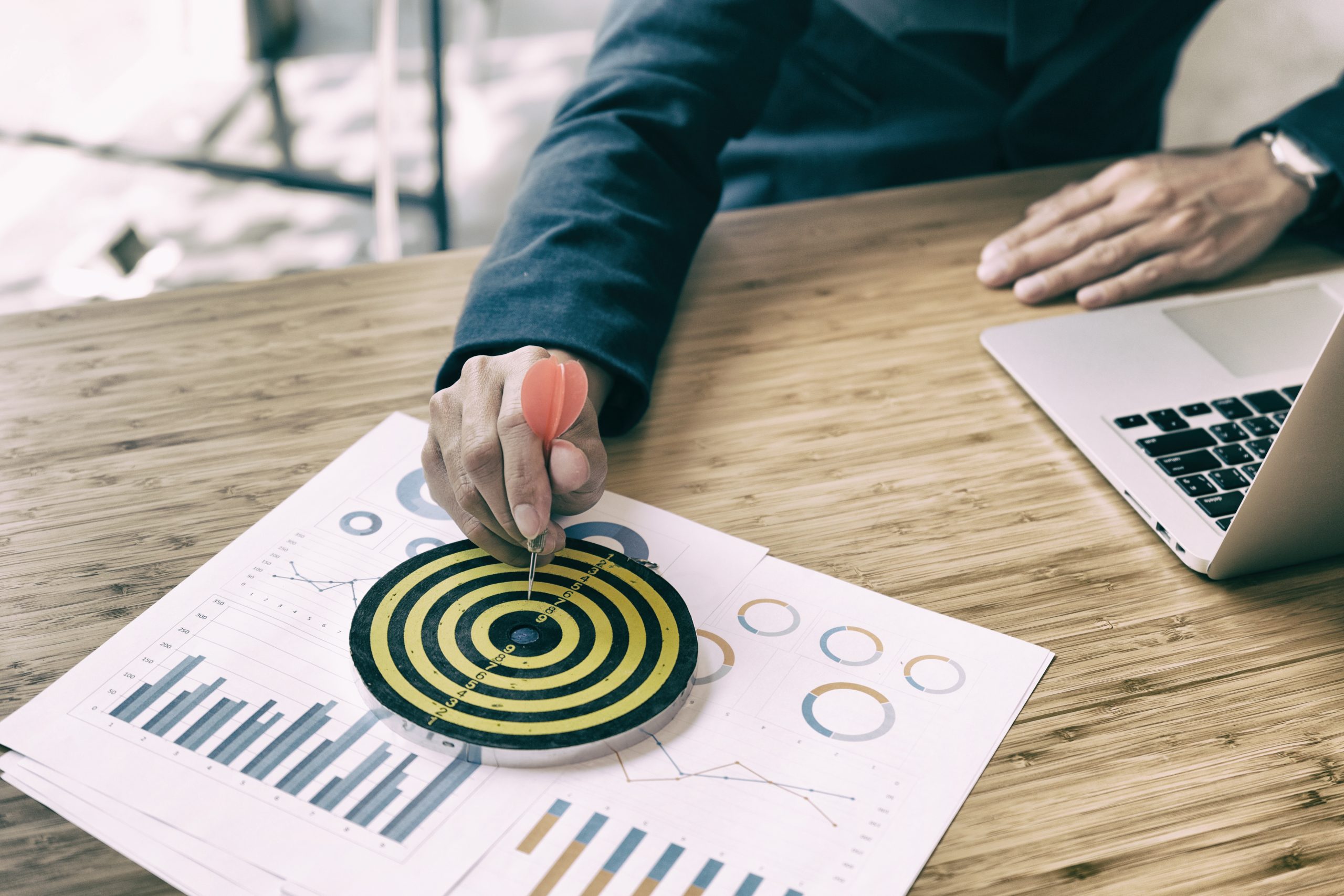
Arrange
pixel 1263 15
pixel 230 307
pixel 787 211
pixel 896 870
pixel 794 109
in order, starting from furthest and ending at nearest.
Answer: pixel 1263 15, pixel 794 109, pixel 787 211, pixel 230 307, pixel 896 870

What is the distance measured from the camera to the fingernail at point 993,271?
91cm

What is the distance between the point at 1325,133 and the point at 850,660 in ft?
2.49

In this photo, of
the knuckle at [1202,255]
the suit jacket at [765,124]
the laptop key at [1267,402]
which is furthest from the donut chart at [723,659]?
the knuckle at [1202,255]

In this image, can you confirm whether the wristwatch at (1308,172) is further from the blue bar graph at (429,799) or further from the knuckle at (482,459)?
the blue bar graph at (429,799)

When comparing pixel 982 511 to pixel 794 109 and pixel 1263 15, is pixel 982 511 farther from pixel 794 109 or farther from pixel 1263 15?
pixel 1263 15

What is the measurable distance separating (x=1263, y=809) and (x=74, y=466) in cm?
72

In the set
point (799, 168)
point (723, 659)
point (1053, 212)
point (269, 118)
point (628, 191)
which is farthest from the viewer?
point (269, 118)

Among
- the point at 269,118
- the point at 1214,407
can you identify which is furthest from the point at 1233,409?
the point at 269,118

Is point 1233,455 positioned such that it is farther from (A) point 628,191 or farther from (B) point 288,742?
(B) point 288,742

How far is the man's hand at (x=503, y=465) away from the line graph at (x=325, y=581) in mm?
66

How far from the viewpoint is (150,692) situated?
21.1 inches

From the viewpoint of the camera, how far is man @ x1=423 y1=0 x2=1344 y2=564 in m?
0.66

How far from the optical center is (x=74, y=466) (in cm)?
69

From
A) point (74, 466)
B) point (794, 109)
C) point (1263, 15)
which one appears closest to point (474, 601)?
point (74, 466)
